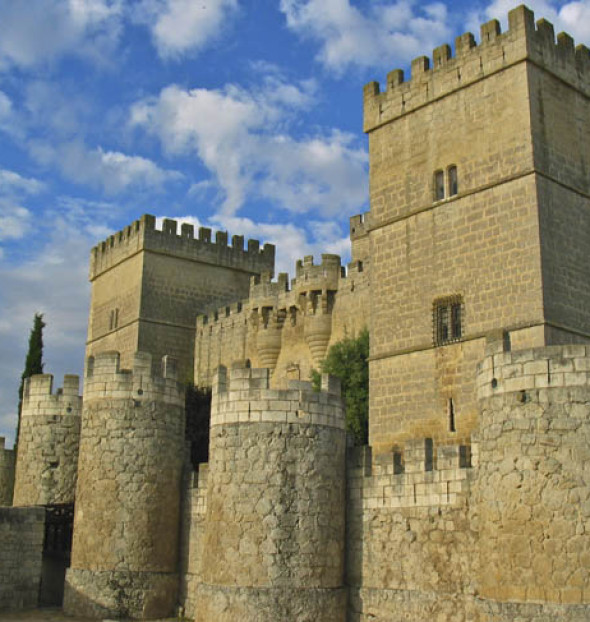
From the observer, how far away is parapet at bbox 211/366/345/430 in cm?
1502

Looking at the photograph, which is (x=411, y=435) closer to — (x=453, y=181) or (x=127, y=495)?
(x=453, y=181)

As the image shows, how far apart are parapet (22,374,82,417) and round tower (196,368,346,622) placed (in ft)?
23.1

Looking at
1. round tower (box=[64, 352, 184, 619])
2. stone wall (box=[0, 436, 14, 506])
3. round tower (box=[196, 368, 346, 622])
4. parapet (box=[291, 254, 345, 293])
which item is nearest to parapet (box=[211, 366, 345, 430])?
round tower (box=[196, 368, 346, 622])

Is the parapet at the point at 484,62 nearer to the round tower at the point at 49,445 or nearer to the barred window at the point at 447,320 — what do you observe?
the barred window at the point at 447,320

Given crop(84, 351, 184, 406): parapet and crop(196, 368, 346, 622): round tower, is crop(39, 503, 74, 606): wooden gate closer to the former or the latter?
crop(84, 351, 184, 406): parapet

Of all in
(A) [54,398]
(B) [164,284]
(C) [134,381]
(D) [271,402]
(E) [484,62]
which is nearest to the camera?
(D) [271,402]

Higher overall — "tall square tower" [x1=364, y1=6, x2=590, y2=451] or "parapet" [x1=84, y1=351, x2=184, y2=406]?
"tall square tower" [x1=364, y1=6, x2=590, y2=451]

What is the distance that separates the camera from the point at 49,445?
70.0ft

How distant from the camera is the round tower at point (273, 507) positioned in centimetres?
1442

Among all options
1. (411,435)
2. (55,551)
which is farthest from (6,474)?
(411,435)

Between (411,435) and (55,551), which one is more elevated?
(411,435)

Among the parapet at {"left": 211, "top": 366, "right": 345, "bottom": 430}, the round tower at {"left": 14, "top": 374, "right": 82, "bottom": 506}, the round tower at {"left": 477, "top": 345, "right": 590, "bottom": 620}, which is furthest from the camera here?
the round tower at {"left": 14, "top": 374, "right": 82, "bottom": 506}

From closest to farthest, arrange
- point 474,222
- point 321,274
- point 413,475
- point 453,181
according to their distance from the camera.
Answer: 1. point 413,475
2. point 474,222
3. point 453,181
4. point 321,274

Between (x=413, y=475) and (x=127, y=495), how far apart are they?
5993 mm
